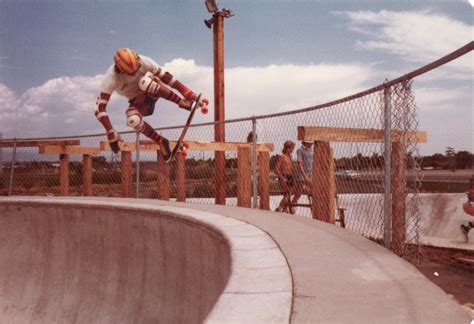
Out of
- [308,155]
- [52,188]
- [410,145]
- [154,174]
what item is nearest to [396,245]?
[410,145]

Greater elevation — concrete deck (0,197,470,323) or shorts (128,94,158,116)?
shorts (128,94,158,116)

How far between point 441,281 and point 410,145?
410 centimetres

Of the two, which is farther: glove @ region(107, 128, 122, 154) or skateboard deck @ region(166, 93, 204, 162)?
glove @ region(107, 128, 122, 154)

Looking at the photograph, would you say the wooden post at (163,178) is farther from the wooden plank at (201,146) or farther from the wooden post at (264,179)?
the wooden post at (264,179)

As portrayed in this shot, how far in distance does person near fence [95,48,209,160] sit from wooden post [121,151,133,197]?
592mm

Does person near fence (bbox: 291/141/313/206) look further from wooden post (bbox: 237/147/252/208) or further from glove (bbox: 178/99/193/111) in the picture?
glove (bbox: 178/99/193/111)

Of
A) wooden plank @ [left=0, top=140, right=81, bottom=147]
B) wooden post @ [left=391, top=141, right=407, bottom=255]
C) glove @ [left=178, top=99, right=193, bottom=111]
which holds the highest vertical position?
glove @ [left=178, top=99, right=193, bottom=111]

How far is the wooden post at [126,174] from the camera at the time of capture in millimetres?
9380

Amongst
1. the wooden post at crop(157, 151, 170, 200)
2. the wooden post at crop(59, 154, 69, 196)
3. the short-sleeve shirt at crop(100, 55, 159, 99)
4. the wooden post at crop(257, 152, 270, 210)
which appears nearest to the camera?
the wooden post at crop(257, 152, 270, 210)

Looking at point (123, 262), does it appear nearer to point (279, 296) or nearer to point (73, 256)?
point (73, 256)

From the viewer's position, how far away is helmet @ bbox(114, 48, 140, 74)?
828cm

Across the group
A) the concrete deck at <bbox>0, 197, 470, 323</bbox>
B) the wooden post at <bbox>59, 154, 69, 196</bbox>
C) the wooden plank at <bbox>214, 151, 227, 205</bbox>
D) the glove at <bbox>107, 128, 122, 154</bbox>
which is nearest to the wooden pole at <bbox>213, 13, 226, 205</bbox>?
the wooden plank at <bbox>214, 151, 227, 205</bbox>

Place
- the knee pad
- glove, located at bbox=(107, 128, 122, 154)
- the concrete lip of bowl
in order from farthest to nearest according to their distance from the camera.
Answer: glove, located at bbox=(107, 128, 122, 154)
the knee pad
the concrete lip of bowl

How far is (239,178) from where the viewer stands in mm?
7395
